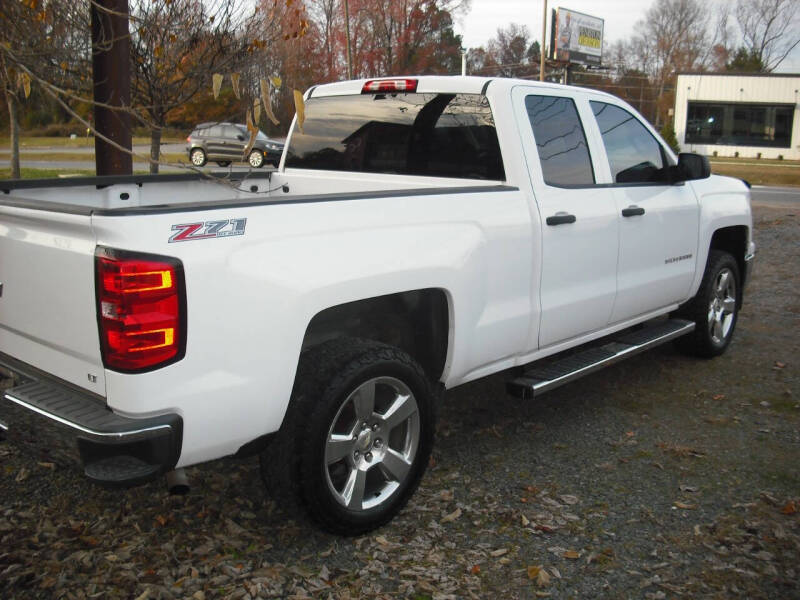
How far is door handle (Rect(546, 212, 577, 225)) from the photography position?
4.10m

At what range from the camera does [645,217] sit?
4.91 m

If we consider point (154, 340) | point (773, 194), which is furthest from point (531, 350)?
point (773, 194)

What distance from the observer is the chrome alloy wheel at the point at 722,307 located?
19.7 feet

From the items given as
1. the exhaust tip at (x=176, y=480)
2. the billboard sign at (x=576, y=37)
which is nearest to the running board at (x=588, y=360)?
the exhaust tip at (x=176, y=480)

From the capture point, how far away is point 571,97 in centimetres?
463

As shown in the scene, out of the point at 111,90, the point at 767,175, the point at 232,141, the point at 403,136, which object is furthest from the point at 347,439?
the point at 767,175

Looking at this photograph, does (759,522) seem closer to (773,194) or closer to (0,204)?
(0,204)

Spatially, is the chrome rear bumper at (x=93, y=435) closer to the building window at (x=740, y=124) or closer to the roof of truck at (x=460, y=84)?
the roof of truck at (x=460, y=84)

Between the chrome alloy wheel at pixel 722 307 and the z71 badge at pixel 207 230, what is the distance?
14.0 ft

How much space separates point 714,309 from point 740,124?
46094 millimetres

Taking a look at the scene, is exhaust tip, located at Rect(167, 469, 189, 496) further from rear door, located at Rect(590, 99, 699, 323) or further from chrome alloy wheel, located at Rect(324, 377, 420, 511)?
rear door, located at Rect(590, 99, 699, 323)

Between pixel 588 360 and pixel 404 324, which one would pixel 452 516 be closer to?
pixel 404 324

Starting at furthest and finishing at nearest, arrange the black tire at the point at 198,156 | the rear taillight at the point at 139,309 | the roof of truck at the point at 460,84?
1. the black tire at the point at 198,156
2. the roof of truck at the point at 460,84
3. the rear taillight at the point at 139,309

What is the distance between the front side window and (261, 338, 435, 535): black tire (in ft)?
7.23
